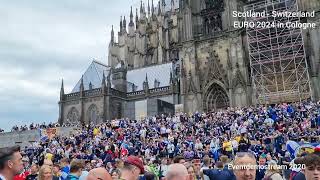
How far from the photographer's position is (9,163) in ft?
12.9

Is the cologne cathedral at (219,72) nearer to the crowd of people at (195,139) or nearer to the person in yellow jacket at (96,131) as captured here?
the crowd of people at (195,139)

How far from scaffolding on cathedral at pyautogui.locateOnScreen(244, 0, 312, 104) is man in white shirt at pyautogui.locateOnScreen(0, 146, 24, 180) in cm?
2973

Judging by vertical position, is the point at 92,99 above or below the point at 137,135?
above

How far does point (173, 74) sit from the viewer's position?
45.9 m

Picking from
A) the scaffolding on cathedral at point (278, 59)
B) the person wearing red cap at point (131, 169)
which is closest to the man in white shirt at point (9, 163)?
the person wearing red cap at point (131, 169)

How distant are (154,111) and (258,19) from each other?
48.4 ft

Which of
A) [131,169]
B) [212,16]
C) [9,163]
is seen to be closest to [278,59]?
[212,16]

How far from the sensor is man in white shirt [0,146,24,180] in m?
3.87

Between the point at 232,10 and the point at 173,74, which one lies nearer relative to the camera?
the point at 232,10

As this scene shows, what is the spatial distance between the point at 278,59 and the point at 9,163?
31290 mm

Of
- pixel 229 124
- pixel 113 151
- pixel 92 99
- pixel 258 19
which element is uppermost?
pixel 258 19

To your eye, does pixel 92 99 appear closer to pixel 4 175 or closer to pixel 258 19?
pixel 258 19

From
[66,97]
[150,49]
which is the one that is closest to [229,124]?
[66,97]

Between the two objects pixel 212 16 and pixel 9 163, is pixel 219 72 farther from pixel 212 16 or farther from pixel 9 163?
pixel 9 163
